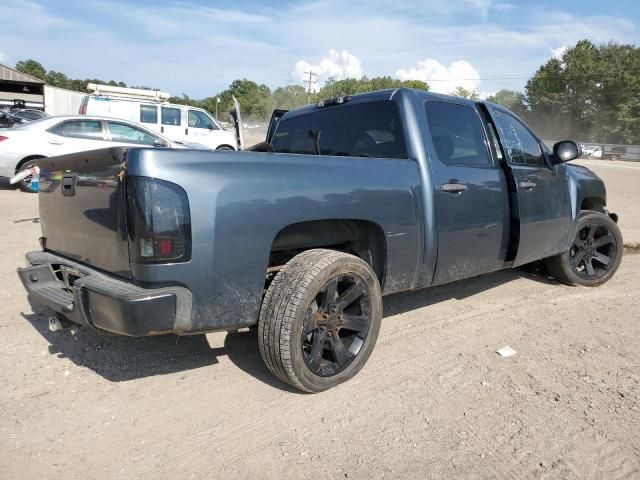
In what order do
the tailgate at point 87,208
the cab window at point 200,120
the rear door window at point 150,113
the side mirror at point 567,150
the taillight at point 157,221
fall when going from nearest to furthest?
the taillight at point 157,221 → the tailgate at point 87,208 → the side mirror at point 567,150 → the rear door window at point 150,113 → the cab window at point 200,120

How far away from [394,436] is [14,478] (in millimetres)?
1758

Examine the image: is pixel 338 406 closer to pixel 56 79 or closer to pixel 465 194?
pixel 465 194

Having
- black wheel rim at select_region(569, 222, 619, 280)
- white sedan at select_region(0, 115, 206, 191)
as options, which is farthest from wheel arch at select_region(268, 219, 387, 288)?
white sedan at select_region(0, 115, 206, 191)

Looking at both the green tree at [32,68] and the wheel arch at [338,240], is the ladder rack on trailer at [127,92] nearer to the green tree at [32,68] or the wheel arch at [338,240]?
the wheel arch at [338,240]

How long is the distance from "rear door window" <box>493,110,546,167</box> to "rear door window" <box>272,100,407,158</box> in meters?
1.13

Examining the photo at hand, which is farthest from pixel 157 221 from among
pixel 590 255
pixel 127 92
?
pixel 127 92

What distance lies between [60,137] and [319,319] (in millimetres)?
9038

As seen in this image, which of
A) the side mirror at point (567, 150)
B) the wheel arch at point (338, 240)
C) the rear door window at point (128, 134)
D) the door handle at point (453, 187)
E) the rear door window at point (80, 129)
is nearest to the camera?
the wheel arch at point (338, 240)

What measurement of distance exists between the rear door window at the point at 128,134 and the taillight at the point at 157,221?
888 centimetres

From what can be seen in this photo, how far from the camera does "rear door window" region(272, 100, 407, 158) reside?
3.42m

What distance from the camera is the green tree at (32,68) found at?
90.7 m

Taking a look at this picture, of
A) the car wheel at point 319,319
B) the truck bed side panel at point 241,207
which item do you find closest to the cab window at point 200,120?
the truck bed side panel at point 241,207

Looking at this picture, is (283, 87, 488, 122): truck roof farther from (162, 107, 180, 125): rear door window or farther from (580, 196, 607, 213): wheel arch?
(162, 107, 180, 125): rear door window

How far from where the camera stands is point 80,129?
985 cm
